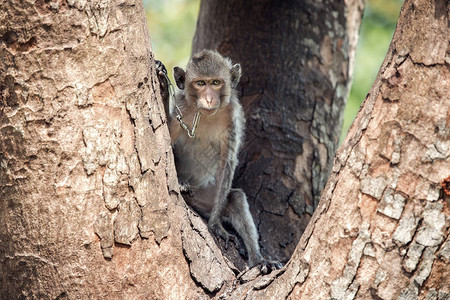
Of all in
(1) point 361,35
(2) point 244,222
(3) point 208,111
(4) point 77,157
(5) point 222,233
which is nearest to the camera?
(4) point 77,157

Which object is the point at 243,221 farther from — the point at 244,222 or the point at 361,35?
the point at 361,35

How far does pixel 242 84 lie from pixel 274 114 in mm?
541

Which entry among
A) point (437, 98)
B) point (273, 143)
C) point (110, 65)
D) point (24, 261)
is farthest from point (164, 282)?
point (273, 143)

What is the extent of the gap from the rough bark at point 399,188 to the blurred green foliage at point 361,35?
22.5 ft

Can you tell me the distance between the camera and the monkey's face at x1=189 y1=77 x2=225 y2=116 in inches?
198

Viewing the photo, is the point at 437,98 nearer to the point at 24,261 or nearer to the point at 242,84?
the point at 24,261

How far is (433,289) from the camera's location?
8.22 feet

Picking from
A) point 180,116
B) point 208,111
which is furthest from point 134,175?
point 208,111

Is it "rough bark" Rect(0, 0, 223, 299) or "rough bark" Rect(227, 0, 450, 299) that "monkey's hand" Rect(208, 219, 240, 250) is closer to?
"rough bark" Rect(0, 0, 223, 299)

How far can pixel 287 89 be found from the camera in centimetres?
558

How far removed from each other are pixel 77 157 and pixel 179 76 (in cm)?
265

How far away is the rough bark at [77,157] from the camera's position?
271cm

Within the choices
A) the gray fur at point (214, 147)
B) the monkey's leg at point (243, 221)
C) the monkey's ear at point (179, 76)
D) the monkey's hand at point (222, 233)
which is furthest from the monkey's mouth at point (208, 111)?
the monkey's hand at point (222, 233)

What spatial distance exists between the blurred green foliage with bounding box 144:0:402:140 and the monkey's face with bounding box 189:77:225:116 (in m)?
4.42
